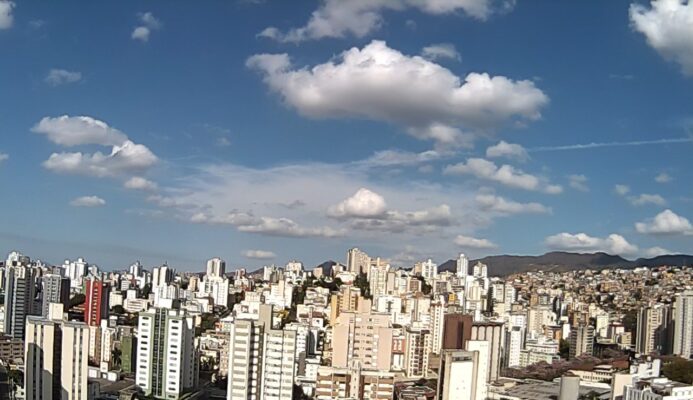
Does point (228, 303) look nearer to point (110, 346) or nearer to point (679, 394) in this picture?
point (110, 346)

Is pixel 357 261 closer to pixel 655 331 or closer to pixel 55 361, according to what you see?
pixel 655 331

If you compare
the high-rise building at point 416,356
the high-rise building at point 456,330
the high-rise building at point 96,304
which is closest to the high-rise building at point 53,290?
the high-rise building at point 96,304

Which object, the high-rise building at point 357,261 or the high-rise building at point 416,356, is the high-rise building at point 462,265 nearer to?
the high-rise building at point 357,261

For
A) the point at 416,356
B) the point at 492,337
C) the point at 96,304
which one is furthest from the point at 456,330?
the point at 96,304

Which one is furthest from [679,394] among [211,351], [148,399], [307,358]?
[211,351]

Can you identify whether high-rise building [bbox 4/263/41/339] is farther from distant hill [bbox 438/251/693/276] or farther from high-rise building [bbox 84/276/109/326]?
distant hill [bbox 438/251/693/276]

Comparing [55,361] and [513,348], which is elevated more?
[55,361]
